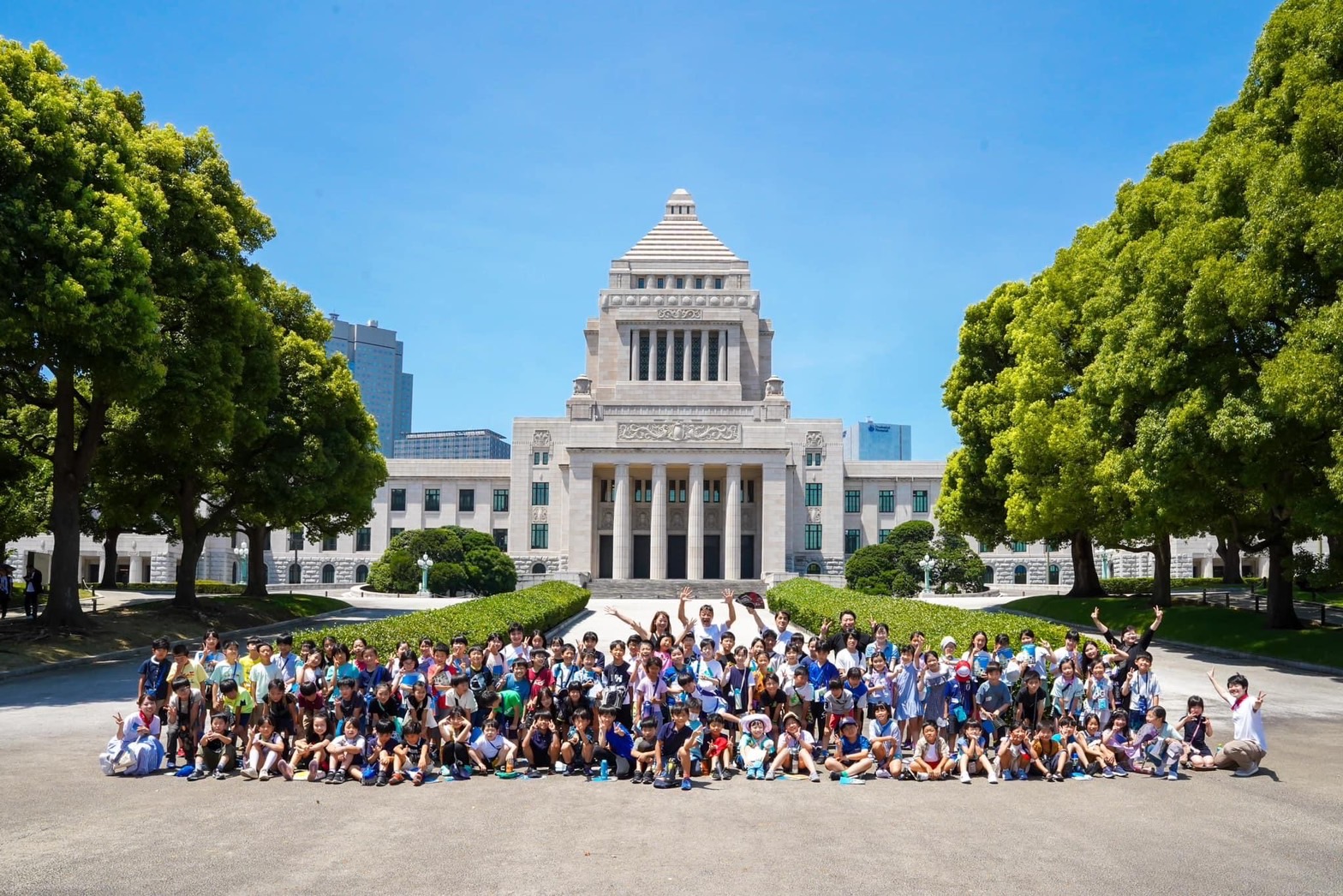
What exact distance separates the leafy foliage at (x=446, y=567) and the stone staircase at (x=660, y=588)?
5.66m

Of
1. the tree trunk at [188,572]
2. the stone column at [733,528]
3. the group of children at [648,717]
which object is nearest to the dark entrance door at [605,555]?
the stone column at [733,528]

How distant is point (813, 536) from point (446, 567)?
2627cm

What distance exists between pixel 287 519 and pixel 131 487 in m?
5.23

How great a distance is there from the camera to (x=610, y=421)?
2621 inches

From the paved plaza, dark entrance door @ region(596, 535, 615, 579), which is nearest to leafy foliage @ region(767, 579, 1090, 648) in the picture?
the paved plaza

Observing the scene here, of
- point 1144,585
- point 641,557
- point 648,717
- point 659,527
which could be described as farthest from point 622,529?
point 648,717

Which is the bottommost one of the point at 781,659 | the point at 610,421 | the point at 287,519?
the point at 781,659

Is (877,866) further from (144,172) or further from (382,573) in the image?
(382,573)

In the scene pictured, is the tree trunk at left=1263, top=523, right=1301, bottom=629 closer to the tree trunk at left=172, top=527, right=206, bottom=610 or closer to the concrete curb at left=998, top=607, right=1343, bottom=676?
the concrete curb at left=998, top=607, right=1343, bottom=676

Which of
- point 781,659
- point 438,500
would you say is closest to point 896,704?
point 781,659

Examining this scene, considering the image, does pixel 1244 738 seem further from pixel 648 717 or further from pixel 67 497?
pixel 67 497

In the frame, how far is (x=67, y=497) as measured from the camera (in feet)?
82.7

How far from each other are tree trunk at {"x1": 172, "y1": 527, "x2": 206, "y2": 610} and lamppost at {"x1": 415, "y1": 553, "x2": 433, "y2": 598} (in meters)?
20.7

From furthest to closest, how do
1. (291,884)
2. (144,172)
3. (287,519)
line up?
(287,519)
(144,172)
(291,884)
